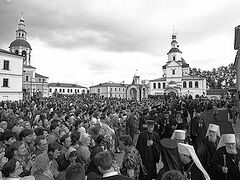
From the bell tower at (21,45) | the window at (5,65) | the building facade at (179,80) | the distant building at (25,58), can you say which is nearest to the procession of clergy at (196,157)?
the window at (5,65)

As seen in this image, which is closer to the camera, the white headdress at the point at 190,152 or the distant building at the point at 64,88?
the white headdress at the point at 190,152

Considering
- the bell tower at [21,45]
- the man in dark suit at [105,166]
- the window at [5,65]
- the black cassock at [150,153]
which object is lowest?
the black cassock at [150,153]

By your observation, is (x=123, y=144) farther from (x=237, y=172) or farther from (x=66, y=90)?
(x=66, y=90)

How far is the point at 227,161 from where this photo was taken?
13.4 ft

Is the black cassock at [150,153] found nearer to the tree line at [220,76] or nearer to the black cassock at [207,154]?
the black cassock at [207,154]

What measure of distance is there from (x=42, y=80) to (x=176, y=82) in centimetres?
4820

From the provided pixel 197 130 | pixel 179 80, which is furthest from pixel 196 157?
pixel 179 80

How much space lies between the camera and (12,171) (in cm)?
330

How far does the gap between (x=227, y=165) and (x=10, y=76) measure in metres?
40.2

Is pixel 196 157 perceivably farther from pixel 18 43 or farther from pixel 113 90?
pixel 113 90

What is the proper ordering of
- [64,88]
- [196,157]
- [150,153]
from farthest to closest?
[64,88] < [150,153] < [196,157]

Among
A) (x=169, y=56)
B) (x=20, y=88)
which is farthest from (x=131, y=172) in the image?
(x=169, y=56)

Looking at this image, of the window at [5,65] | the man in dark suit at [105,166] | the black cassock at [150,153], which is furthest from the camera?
the window at [5,65]

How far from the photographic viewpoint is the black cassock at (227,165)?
398cm
